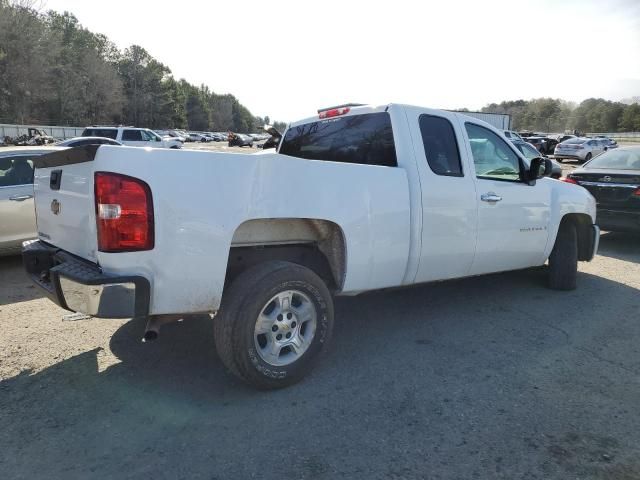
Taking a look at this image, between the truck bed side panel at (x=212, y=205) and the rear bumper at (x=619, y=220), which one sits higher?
the truck bed side panel at (x=212, y=205)

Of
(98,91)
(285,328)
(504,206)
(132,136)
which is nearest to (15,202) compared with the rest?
(285,328)

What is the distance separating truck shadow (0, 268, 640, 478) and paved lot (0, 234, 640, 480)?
12 millimetres

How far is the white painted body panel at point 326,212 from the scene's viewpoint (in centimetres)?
271

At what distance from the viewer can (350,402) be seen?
10.2 ft

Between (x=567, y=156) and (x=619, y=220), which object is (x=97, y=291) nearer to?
(x=619, y=220)

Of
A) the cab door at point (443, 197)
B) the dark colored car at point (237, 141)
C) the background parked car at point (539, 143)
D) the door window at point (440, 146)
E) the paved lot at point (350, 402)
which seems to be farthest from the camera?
the dark colored car at point (237, 141)

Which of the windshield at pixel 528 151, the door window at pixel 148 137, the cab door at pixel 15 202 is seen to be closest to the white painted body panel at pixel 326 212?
the cab door at pixel 15 202

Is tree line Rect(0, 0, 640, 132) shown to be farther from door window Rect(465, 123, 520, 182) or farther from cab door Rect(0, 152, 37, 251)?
door window Rect(465, 123, 520, 182)

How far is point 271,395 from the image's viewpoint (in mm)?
3205

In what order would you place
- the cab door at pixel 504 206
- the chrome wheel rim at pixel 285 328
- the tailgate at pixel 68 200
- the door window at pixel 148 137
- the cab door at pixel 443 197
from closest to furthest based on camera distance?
the tailgate at pixel 68 200 → the chrome wheel rim at pixel 285 328 → the cab door at pixel 443 197 → the cab door at pixel 504 206 → the door window at pixel 148 137

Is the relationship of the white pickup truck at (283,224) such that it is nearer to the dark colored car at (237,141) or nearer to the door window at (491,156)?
the door window at (491,156)

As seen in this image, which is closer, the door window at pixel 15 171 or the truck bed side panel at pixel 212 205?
the truck bed side panel at pixel 212 205

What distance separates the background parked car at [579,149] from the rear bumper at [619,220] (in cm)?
2408

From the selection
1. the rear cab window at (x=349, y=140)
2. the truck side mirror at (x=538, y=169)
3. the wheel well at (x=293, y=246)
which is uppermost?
the rear cab window at (x=349, y=140)
